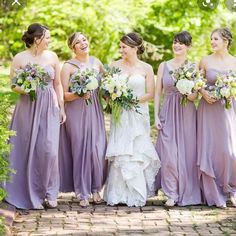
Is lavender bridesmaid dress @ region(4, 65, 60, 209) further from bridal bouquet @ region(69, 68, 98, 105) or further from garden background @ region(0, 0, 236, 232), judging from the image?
garden background @ region(0, 0, 236, 232)

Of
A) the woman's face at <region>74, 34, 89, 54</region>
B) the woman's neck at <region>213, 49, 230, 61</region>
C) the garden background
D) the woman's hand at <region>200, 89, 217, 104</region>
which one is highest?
the garden background

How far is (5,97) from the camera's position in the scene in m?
8.66

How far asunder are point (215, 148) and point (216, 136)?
140 millimetres

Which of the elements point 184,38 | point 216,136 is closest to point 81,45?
point 184,38

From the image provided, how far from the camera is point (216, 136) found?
9781mm

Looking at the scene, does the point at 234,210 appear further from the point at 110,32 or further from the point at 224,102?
the point at 110,32

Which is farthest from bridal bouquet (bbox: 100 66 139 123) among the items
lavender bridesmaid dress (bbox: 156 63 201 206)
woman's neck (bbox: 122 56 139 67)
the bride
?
lavender bridesmaid dress (bbox: 156 63 201 206)

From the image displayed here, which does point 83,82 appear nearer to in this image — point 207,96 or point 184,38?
point 184,38

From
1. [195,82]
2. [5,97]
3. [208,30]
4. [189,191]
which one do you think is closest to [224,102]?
[195,82]

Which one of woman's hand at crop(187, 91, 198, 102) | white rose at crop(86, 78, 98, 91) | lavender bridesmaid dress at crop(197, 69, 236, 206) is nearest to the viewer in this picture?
white rose at crop(86, 78, 98, 91)

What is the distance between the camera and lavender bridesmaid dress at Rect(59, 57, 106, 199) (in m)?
9.70

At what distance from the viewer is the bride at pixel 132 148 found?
9648mm

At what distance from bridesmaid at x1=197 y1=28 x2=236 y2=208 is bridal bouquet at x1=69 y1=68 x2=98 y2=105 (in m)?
1.31

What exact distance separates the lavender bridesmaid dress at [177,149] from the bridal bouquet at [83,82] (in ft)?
2.85
